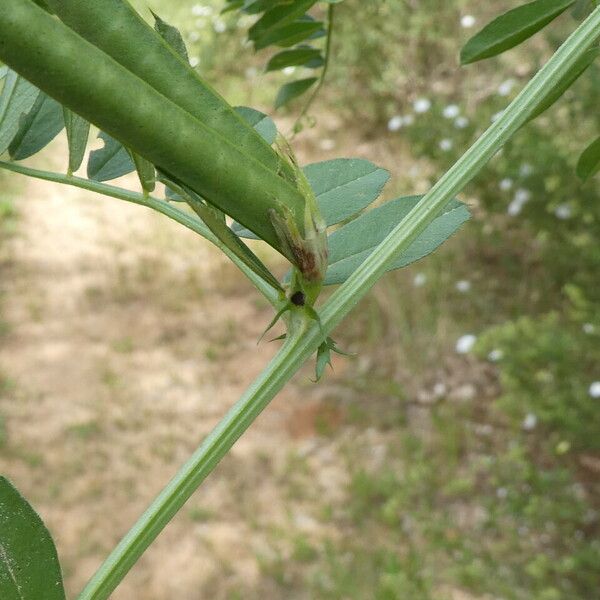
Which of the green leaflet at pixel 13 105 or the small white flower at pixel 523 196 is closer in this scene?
the green leaflet at pixel 13 105

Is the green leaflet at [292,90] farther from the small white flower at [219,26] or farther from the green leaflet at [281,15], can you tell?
the small white flower at [219,26]

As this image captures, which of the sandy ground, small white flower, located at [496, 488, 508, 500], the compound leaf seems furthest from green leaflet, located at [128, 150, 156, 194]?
the sandy ground

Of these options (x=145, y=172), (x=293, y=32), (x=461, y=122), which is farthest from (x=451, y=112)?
(x=145, y=172)

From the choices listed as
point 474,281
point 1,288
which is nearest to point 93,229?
point 1,288

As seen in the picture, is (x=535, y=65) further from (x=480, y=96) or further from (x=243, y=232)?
(x=243, y=232)

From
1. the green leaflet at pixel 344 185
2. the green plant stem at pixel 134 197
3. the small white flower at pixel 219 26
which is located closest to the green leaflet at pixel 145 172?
the green plant stem at pixel 134 197

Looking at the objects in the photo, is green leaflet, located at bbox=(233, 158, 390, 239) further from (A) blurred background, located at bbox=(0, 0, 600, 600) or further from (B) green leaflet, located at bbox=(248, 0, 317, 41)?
(A) blurred background, located at bbox=(0, 0, 600, 600)
